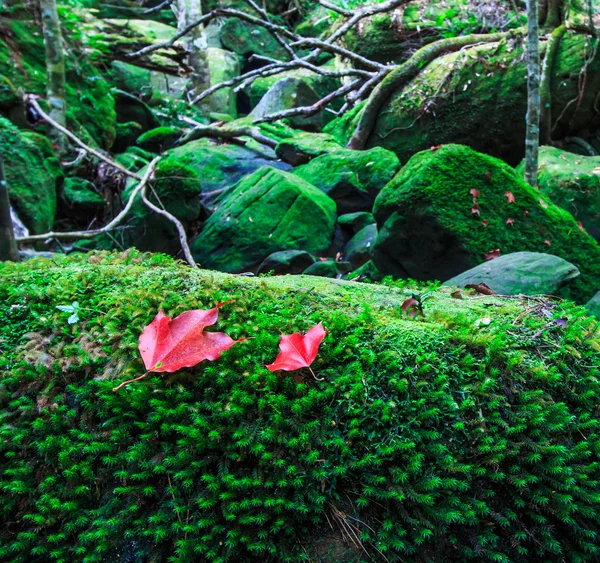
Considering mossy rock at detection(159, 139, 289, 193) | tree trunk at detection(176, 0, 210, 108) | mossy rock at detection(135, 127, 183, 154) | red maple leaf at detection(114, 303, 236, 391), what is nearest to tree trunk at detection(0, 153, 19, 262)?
red maple leaf at detection(114, 303, 236, 391)

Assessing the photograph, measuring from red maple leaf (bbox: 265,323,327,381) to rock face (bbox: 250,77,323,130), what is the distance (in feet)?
37.4

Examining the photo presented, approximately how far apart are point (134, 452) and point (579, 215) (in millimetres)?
7008

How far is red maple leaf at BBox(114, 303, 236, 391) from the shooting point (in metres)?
1.51

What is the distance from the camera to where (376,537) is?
4.27ft

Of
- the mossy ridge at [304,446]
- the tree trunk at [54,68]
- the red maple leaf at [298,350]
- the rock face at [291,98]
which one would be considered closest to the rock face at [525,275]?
the mossy ridge at [304,446]

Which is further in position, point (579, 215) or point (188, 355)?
point (579, 215)

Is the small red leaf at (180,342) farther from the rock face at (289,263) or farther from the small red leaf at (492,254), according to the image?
the rock face at (289,263)

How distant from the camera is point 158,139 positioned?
1138cm

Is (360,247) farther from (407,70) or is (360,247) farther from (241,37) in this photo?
(241,37)

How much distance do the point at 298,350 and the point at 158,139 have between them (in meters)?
11.2

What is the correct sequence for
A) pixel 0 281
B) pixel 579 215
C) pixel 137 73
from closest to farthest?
pixel 0 281
pixel 579 215
pixel 137 73

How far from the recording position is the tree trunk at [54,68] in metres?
8.00

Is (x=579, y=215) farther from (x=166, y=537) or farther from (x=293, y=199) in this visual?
(x=166, y=537)

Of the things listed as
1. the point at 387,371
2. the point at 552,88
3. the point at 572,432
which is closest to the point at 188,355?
the point at 387,371
